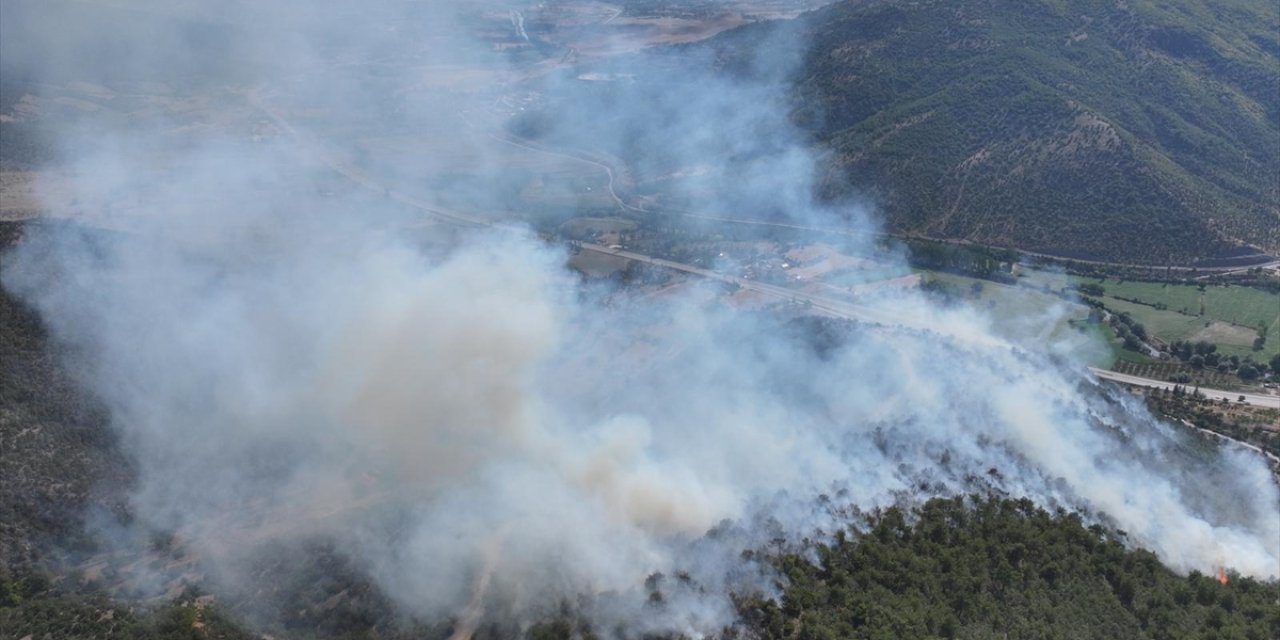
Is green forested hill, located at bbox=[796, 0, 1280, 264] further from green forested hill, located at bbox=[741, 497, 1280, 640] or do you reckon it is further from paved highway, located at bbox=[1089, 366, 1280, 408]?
green forested hill, located at bbox=[741, 497, 1280, 640]

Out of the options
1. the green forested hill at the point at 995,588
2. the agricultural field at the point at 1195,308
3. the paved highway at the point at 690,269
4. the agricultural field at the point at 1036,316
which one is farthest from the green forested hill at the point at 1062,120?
the green forested hill at the point at 995,588

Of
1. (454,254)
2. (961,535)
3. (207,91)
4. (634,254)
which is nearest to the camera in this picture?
(961,535)

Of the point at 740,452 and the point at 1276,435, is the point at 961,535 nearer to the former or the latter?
the point at 740,452

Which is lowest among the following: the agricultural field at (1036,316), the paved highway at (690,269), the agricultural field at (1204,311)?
the agricultural field at (1204,311)

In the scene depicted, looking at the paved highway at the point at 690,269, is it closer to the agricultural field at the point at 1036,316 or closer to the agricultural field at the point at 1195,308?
the agricultural field at the point at 1036,316

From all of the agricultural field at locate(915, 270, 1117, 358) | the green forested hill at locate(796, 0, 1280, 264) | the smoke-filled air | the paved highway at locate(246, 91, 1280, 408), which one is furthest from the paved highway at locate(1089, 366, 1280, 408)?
the green forested hill at locate(796, 0, 1280, 264)

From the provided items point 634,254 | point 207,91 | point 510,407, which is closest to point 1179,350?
point 634,254
